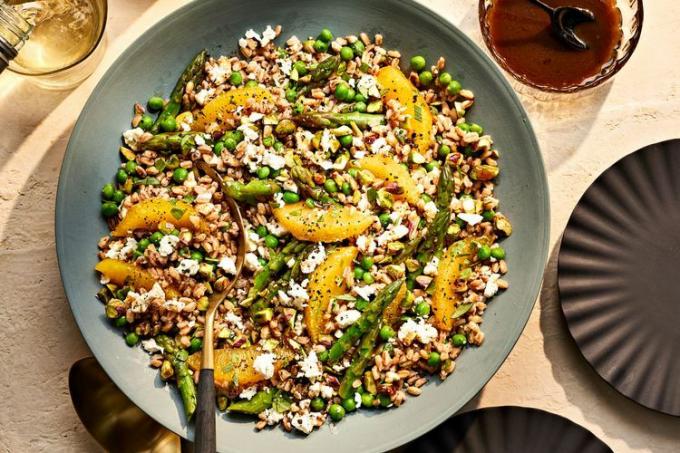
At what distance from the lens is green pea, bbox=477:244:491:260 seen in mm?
4723

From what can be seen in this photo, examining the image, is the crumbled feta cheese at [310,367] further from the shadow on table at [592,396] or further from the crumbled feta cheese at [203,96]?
the crumbled feta cheese at [203,96]

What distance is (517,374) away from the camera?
16.9ft

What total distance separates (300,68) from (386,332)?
1.85 meters

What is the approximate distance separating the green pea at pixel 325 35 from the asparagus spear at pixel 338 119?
57cm

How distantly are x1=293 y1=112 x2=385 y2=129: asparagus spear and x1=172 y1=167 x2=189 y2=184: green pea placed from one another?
81cm

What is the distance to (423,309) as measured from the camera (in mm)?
4668

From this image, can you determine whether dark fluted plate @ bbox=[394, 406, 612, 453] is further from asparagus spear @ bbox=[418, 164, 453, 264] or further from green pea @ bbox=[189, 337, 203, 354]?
green pea @ bbox=[189, 337, 203, 354]

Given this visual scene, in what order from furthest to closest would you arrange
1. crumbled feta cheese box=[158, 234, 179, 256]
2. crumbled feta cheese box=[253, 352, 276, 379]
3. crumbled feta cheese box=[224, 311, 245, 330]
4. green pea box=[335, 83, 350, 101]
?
green pea box=[335, 83, 350, 101] → crumbled feta cheese box=[224, 311, 245, 330] → crumbled feta cheese box=[158, 234, 179, 256] → crumbled feta cheese box=[253, 352, 276, 379]

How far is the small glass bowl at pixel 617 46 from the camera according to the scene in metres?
5.18

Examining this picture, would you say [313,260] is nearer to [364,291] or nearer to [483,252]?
[364,291]

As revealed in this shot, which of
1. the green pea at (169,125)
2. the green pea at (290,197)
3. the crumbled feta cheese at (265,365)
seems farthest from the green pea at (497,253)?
the green pea at (169,125)

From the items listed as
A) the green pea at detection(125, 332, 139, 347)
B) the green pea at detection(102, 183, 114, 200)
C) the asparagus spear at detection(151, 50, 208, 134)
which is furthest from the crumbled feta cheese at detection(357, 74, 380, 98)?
the green pea at detection(125, 332, 139, 347)

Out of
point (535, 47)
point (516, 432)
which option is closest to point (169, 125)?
point (535, 47)

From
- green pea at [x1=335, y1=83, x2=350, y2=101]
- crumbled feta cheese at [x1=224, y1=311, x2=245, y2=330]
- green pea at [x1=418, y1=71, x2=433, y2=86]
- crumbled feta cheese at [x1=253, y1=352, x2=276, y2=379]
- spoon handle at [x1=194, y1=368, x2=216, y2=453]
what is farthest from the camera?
green pea at [x1=418, y1=71, x2=433, y2=86]
